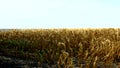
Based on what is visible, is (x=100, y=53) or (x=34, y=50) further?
(x=34, y=50)

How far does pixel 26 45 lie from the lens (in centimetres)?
943

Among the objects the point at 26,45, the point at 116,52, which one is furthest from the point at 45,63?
the point at 26,45

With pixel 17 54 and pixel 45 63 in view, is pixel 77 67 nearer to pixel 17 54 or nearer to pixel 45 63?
pixel 45 63

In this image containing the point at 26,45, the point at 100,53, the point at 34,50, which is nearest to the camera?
the point at 100,53

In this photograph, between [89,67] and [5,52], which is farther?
[5,52]

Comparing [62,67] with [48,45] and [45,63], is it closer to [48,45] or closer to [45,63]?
[45,63]

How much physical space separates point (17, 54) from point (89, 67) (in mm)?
2761

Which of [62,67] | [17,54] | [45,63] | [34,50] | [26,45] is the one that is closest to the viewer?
[62,67]

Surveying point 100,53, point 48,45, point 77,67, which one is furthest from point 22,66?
point 48,45

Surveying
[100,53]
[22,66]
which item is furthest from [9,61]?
[100,53]

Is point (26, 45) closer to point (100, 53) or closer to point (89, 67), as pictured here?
point (100, 53)

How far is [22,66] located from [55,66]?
27.4 inches

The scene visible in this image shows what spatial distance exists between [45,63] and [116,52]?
1.73m

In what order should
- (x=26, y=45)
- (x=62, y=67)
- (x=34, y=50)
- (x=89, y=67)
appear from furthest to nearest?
1. (x=26, y=45)
2. (x=34, y=50)
3. (x=62, y=67)
4. (x=89, y=67)
